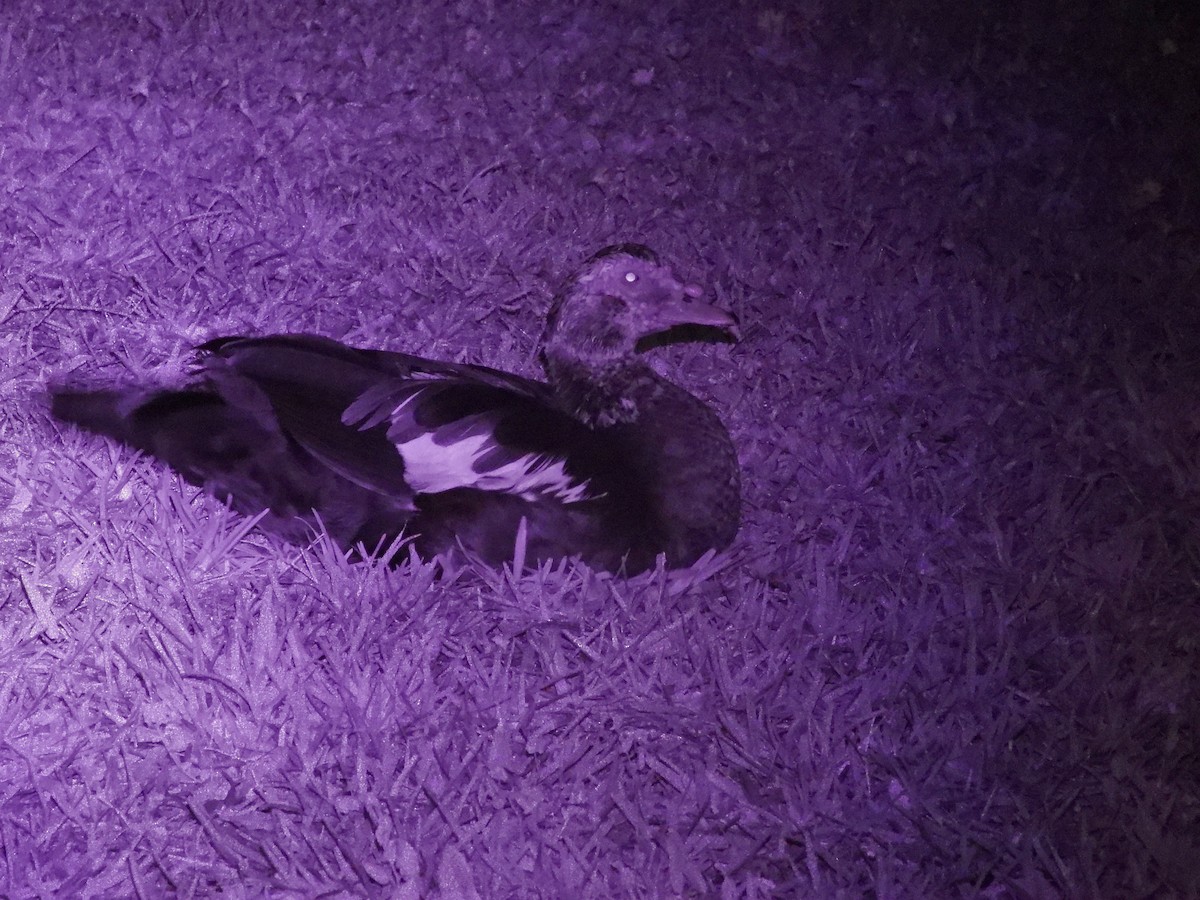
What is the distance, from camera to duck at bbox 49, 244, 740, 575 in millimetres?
2479

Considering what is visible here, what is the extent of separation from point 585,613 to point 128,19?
141 inches

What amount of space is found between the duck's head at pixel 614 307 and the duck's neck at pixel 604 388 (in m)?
0.01

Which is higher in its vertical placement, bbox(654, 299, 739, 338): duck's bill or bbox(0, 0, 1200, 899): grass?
bbox(654, 299, 739, 338): duck's bill

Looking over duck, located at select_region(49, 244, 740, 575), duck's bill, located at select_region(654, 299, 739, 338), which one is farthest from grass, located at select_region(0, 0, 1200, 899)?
duck's bill, located at select_region(654, 299, 739, 338)

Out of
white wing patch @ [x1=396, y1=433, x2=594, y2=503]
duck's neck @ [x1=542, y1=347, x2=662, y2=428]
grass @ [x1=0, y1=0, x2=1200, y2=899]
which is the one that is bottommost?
grass @ [x1=0, y1=0, x2=1200, y2=899]

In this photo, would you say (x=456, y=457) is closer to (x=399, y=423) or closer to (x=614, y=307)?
(x=399, y=423)

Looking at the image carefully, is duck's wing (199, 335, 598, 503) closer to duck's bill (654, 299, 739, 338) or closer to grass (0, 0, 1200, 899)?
grass (0, 0, 1200, 899)

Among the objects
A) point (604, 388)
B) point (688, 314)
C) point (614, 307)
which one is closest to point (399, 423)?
point (604, 388)

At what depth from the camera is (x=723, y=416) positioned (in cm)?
329

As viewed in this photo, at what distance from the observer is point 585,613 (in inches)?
96.7

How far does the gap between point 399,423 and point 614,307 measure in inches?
27.0

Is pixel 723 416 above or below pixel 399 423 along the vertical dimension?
below

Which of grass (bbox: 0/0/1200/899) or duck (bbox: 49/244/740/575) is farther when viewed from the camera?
duck (bbox: 49/244/740/575)

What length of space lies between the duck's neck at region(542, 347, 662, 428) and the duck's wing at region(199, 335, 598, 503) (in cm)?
25
